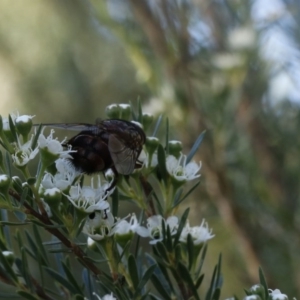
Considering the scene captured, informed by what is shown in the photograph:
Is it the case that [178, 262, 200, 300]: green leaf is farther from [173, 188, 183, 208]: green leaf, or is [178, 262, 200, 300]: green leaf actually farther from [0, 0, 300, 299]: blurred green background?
[0, 0, 300, 299]: blurred green background

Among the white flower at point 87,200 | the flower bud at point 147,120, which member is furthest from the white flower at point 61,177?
the flower bud at point 147,120

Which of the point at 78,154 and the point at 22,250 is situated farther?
the point at 78,154

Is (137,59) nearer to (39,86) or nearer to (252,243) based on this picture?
(252,243)

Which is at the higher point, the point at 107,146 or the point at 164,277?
the point at 107,146

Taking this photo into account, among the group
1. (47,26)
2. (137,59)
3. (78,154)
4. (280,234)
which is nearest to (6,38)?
(47,26)

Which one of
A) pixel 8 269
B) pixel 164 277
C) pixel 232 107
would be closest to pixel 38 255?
pixel 8 269

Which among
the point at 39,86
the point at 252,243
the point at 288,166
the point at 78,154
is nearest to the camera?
the point at 78,154

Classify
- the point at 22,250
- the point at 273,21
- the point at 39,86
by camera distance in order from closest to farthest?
1. the point at 22,250
2. the point at 273,21
3. the point at 39,86

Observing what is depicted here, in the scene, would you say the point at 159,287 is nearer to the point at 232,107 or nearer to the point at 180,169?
the point at 180,169
